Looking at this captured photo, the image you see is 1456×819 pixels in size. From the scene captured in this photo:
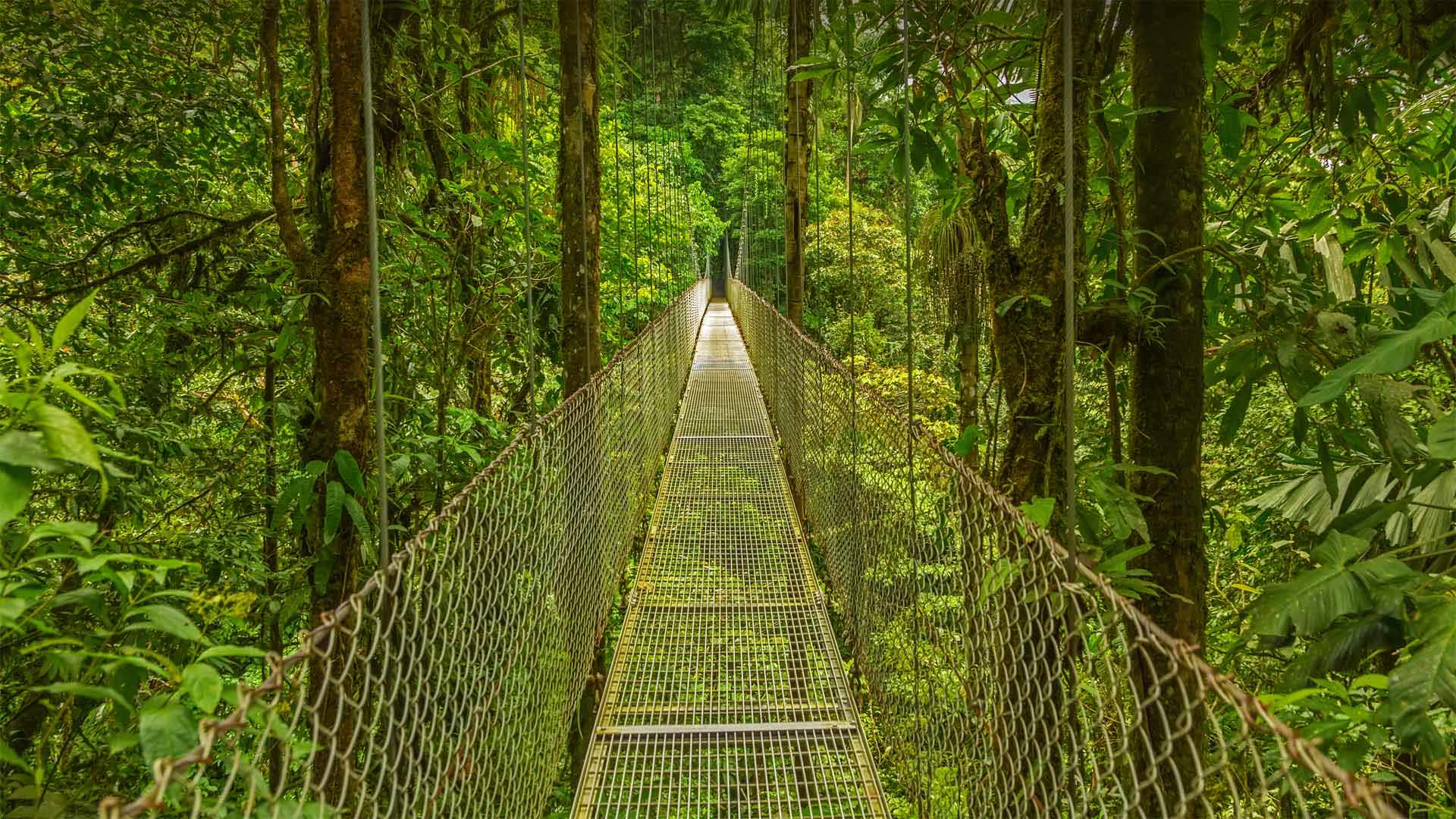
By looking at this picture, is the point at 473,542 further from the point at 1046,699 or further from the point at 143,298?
the point at 143,298

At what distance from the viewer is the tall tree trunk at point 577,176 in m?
2.96

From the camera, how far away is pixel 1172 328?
1358 mm

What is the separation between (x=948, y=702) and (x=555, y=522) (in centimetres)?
94

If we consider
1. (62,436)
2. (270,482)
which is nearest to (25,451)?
(62,436)

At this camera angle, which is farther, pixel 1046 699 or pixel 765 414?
pixel 765 414

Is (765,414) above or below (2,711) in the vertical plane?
above

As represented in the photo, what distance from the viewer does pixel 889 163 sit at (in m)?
1.81

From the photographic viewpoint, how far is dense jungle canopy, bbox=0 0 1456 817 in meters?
0.90

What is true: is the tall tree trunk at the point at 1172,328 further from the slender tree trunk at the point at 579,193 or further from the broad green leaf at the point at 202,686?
the slender tree trunk at the point at 579,193

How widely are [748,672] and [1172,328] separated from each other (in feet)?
5.21

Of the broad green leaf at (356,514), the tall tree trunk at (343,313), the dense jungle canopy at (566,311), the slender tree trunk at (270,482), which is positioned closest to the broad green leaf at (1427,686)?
the dense jungle canopy at (566,311)

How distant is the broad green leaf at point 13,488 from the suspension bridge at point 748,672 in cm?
21

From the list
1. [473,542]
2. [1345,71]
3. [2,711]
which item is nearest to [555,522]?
[473,542]

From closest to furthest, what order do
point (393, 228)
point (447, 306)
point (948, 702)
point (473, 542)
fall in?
point (473, 542) → point (948, 702) → point (393, 228) → point (447, 306)
